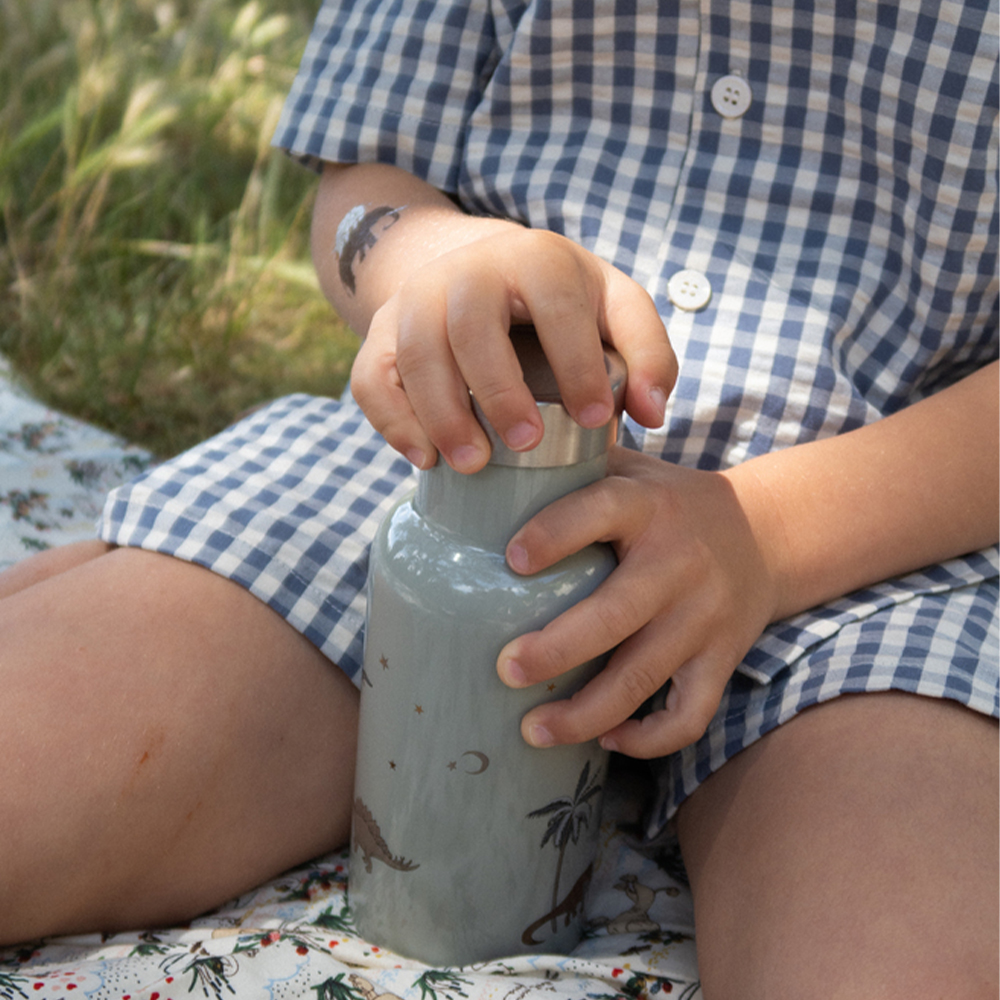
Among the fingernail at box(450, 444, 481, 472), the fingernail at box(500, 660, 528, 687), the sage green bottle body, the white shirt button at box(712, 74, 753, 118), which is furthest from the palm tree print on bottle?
the white shirt button at box(712, 74, 753, 118)

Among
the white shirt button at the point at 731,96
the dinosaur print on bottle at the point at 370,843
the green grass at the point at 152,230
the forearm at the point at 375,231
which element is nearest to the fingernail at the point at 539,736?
the dinosaur print on bottle at the point at 370,843

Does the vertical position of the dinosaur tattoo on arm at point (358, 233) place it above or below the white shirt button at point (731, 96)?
below

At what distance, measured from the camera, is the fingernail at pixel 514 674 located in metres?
0.58

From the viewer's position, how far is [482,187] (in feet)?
2.80

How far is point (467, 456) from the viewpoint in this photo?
1.84ft

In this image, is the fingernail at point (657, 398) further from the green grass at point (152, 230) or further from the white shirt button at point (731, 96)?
the green grass at point (152, 230)

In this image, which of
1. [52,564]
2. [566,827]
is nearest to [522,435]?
[566,827]

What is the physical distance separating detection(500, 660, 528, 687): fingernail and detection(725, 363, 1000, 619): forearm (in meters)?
0.20

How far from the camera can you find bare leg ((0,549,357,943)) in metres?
0.66

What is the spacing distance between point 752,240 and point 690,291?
0.06 m

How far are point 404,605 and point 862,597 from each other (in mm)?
334

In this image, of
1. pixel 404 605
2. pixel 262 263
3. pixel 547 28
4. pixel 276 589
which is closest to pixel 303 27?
pixel 262 263

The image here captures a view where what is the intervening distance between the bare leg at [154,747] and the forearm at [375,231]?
241mm

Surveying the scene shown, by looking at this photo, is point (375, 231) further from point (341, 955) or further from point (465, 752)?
point (341, 955)
